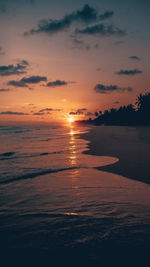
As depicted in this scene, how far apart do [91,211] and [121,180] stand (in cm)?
327

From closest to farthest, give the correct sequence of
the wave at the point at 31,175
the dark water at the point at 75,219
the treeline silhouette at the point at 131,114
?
1. the dark water at the point at 75,219
2. the wave at the point at 31,175
3. the treeline silhouette at the point at 131,114

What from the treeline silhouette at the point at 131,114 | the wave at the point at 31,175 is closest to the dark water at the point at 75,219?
the wave at the point at 31,175


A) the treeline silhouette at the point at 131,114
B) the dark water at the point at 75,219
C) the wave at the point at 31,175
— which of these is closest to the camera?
the dark water at the point at 75,219

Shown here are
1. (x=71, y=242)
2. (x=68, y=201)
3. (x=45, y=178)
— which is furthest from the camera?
(x=45, y=178)

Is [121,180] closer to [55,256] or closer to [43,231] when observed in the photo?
[43,231]

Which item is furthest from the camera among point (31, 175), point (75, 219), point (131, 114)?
point (131, 114)

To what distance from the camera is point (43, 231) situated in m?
4.31

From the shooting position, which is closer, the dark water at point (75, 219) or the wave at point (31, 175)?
the dark water at point (75, 219)

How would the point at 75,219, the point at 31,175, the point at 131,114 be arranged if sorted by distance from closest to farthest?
the point at 75,219 → the point at 31,175 → the point at 131,114

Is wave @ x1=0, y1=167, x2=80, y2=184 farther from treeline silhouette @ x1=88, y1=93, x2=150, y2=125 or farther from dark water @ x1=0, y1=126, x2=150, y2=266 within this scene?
treeline silhouette @ x1=88, y1=93, x2=150, y2=125

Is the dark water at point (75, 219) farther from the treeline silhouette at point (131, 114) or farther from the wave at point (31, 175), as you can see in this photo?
the treeline silhouette at point (131, 114)

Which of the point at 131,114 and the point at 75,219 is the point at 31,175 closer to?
the point at 75,219

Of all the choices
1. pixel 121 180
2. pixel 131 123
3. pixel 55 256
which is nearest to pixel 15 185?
pixel 121 180

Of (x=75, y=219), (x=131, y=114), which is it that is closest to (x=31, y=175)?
(x=75, y=219)
